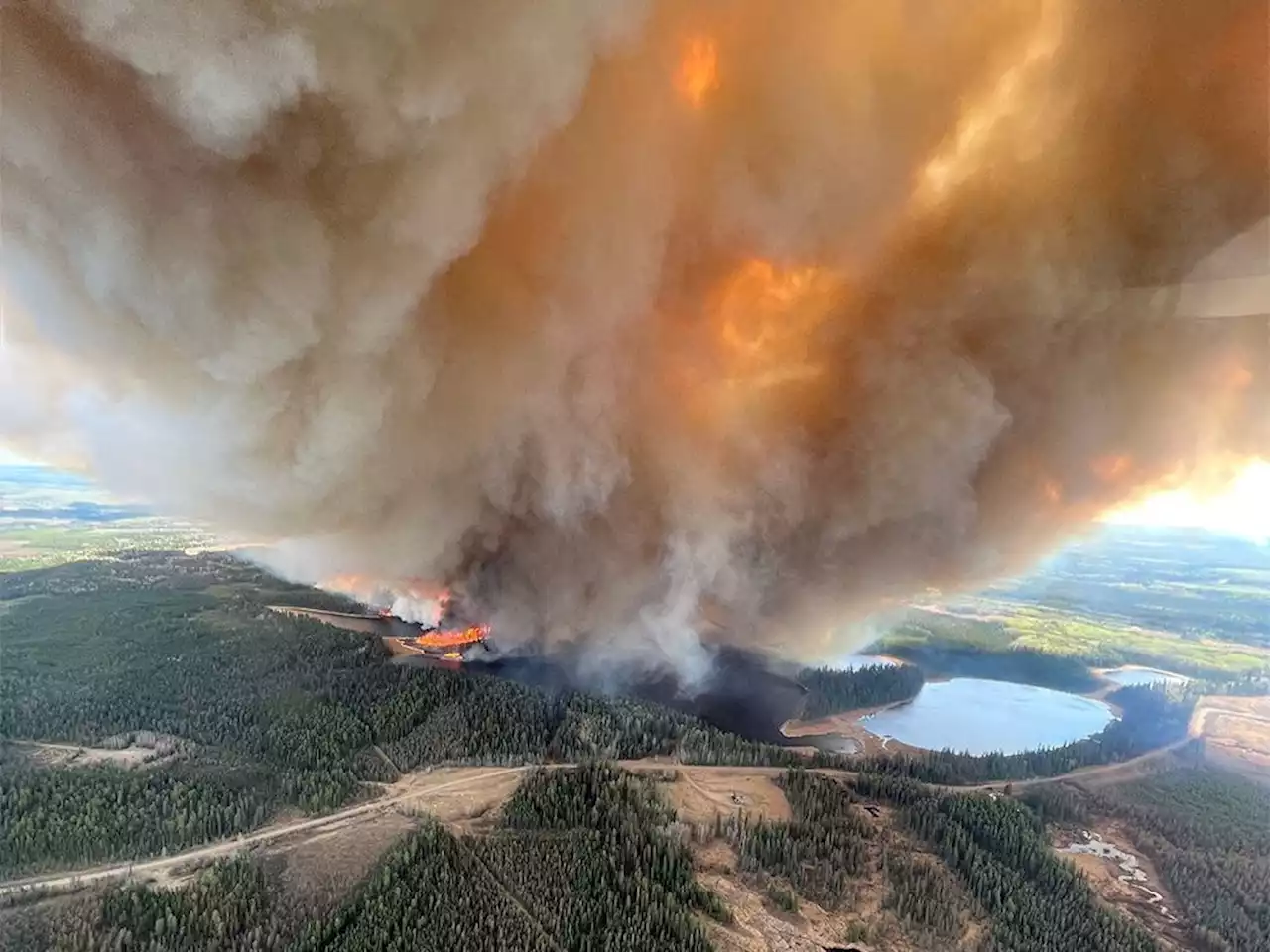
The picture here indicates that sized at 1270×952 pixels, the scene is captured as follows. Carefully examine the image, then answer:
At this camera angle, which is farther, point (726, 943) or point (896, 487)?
point (896, 487)

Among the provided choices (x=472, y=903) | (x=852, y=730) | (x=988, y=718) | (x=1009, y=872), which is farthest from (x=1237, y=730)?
(x=472, y=903)

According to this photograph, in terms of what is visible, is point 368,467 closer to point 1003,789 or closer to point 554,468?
point 554,468

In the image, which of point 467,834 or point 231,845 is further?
point 467,834

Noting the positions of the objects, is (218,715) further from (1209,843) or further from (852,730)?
(1209,843)

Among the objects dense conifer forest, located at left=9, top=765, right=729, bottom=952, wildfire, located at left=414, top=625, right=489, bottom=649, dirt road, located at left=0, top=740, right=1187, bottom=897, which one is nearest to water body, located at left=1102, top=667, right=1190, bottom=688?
dirt road, located at left=0, top=740, right=1187, bottom=897

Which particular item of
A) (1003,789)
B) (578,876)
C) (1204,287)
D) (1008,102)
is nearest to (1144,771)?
(1003,789)

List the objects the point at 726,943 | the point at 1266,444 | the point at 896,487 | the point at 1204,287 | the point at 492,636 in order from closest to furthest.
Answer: the point at 726,943 < the point at 1204,287 < the point at 1266,444 < the point at 896,487 < the point at 492,636

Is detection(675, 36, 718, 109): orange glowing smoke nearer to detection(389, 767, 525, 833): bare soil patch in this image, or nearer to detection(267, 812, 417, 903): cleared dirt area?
detection(389, 767, 525, 833): bare soil patch
